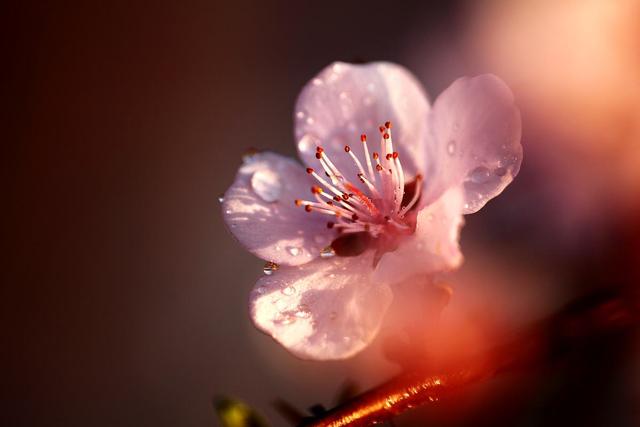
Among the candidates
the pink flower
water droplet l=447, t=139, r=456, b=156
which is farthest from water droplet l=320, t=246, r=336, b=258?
water droplet l=447, t=139, r=456, b=156

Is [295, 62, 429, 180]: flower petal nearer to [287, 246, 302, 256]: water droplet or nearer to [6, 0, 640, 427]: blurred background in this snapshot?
[287, 246, 302, 256]: water droplet

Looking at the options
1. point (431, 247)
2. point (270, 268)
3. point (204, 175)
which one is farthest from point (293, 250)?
point (204, 175)

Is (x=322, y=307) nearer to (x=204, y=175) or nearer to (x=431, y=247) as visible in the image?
(x=431, y=247)

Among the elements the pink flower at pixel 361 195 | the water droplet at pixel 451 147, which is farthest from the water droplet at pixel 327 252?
the water droplet at pixel 451 147

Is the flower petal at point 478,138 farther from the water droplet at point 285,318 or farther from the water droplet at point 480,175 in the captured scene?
the water droplet at point 285,318

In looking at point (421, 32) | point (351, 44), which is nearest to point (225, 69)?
point (351, 44)

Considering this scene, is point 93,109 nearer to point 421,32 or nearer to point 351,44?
point 351,44
